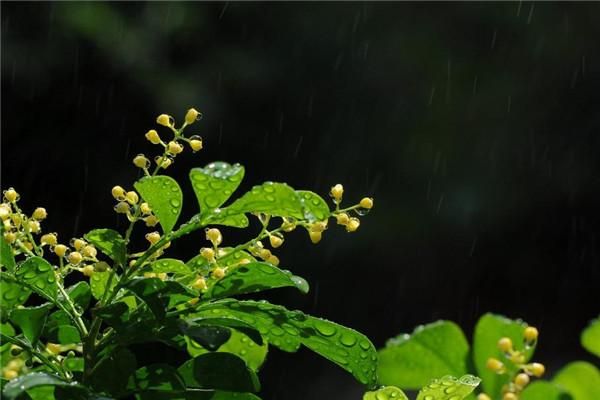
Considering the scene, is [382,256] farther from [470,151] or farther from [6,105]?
[6,105]

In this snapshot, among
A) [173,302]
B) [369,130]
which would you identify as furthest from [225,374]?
[369,130]

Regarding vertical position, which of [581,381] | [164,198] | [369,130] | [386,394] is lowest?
[369,130]

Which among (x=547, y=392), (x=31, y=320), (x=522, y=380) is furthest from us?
(x=547, y=392)

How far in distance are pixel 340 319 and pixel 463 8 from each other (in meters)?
1.31

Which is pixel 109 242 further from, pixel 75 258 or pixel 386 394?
pixel 386 394

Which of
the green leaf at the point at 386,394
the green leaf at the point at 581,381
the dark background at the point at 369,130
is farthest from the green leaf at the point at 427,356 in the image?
the dark background at the point at 369,130

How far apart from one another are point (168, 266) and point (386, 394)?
0.16m

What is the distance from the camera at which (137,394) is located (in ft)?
2.06

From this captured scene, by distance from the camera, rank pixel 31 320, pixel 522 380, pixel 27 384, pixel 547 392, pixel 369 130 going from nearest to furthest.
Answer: pixel 27 384 → pixel 31 320 → pixel 522 380 → pixel 547 392 → pixel 369 130

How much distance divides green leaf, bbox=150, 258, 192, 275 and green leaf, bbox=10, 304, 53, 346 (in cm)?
7

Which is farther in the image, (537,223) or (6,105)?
(537,223)

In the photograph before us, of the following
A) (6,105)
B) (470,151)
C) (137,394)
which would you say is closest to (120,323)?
Answer: (137,394)

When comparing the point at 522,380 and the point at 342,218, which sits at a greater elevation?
the point at 342,218

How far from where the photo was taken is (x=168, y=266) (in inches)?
25.4
